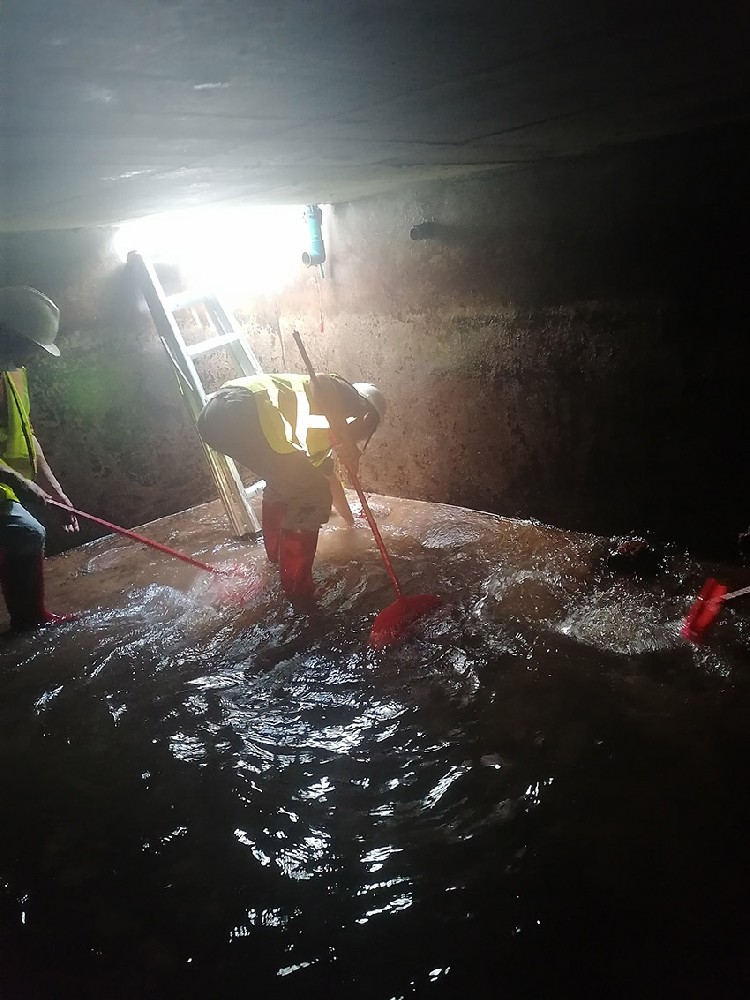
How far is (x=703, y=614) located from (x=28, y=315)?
483 cm

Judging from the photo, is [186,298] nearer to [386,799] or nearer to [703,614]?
[386,799]

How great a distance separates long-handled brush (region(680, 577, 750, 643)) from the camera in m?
3.60

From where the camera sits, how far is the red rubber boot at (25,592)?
4.43m

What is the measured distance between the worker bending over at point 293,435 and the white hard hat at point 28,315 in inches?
49.3

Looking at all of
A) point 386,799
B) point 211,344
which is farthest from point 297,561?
point 211,344

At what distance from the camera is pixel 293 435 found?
4.25m

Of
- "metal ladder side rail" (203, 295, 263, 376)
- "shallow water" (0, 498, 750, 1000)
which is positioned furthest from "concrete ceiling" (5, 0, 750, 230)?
"metal ladder side rail" (203, 295, 263, 376)

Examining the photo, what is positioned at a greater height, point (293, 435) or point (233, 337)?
point (233, 337)

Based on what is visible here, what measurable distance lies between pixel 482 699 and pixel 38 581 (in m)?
3.37

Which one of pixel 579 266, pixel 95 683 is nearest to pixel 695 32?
pixel 579 266

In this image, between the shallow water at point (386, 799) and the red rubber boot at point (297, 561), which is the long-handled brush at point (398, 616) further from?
the red rubber boot at point (297, 561)

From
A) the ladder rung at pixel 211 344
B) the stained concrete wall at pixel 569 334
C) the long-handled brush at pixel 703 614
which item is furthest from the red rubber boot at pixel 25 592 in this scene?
the long-handled brush at pixel 703 614

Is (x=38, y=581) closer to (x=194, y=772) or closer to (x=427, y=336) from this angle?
(x=194, y=772)

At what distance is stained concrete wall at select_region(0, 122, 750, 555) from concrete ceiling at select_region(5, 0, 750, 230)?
75cm
